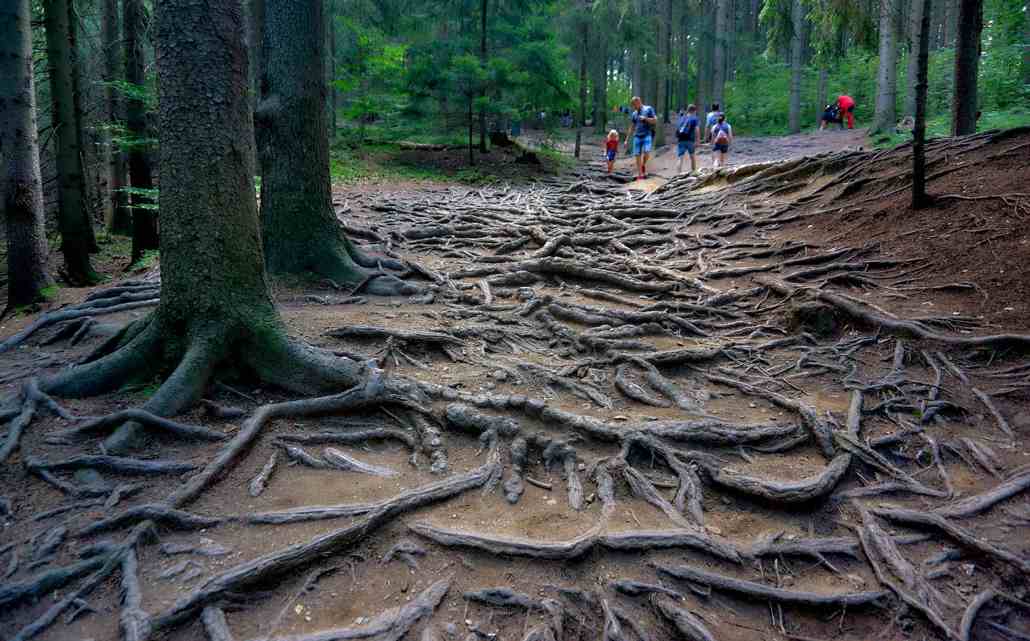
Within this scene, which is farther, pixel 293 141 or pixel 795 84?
pixel 795 84

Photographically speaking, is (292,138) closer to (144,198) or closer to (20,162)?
(20,162)

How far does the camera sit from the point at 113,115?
13523 mm

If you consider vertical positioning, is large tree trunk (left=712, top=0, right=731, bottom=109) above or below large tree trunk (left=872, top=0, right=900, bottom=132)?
above

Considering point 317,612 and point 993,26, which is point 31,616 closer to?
point 317,612

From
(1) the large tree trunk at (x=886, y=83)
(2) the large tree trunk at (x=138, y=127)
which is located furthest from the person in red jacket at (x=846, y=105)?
(2) the large tree trunk at (x=138, y=127)

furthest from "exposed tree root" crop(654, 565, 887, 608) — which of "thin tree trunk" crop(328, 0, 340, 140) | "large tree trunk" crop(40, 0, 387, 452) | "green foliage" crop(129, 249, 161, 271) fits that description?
"thin tree trunk" crop(328, 0, 340, 140)

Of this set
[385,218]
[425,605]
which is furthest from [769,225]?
[425,605]

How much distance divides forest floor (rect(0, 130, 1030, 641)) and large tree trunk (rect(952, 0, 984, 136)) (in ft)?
6.67

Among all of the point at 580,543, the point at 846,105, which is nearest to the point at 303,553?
the point at 580,543

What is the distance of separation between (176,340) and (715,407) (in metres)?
4.35

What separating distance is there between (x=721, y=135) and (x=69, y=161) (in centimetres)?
1481

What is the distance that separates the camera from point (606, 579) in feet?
10.6

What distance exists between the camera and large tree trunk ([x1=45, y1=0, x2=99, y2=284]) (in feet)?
32.0

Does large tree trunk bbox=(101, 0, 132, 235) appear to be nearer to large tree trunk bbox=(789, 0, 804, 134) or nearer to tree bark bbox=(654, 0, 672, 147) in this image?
tree bark bbox=(654, 0, 672, 147)
